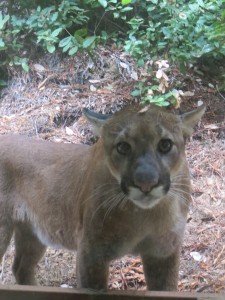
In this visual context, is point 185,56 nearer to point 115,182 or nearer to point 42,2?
point 42,2

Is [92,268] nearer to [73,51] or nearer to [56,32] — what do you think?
[73,51]

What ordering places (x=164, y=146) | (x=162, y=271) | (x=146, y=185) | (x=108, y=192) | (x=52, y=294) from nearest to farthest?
(x=52, y=294), (x=146, y=185), (x=164, y=146), (x=108, y=192), (x=162, y=271)

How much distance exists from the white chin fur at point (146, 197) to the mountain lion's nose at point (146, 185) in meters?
0.02

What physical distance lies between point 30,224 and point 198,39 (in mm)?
1979

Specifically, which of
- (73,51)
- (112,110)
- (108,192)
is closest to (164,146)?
(108,192)

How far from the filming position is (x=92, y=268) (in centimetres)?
251

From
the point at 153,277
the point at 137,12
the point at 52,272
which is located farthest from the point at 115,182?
the point at 137,12

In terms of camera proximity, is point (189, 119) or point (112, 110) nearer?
point (189, 119)

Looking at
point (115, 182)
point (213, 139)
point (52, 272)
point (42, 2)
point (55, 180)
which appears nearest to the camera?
point (115, 182)

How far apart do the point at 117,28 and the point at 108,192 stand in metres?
2.54

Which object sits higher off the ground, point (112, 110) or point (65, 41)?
point (65, 41)

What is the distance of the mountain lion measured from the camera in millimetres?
2295

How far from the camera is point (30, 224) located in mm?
3223

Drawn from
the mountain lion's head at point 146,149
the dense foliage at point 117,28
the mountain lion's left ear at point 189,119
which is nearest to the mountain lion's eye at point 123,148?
the mountain lion's head at point 146,149
